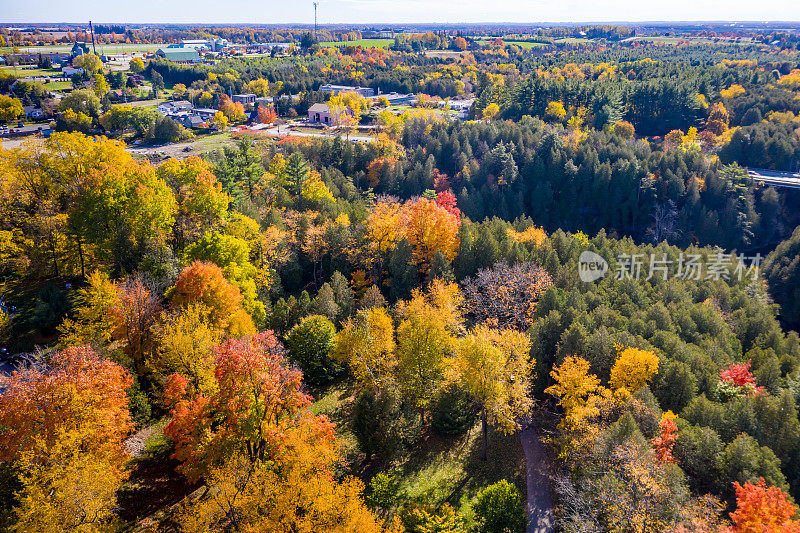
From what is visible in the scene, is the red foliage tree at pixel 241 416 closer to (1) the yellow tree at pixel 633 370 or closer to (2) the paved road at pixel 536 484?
(2) the paved road at pixel 536 484

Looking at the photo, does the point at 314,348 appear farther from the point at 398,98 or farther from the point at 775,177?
the point at 398,98

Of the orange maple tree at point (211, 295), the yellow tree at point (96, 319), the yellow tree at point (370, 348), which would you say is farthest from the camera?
the orange maple tree at point (211, 295)

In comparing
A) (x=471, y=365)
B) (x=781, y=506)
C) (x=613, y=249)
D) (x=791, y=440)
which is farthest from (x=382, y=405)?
(x=613, y=249)

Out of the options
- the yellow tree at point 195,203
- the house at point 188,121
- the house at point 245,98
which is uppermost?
the house at point 245,98

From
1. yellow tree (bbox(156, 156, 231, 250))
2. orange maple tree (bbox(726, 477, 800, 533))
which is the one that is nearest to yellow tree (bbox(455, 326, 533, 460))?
orange maple tree (bbox(726, 477, 800, 533))

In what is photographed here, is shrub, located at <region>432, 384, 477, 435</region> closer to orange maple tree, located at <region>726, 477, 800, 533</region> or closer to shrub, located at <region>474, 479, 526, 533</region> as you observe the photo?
shrub, located at <region>474, 479, 526, 533</region>

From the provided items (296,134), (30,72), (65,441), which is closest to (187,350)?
(65,441)

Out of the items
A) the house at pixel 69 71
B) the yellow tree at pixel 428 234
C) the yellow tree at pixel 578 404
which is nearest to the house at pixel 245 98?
the house at pixel 69 71

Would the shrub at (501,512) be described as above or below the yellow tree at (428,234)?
below
